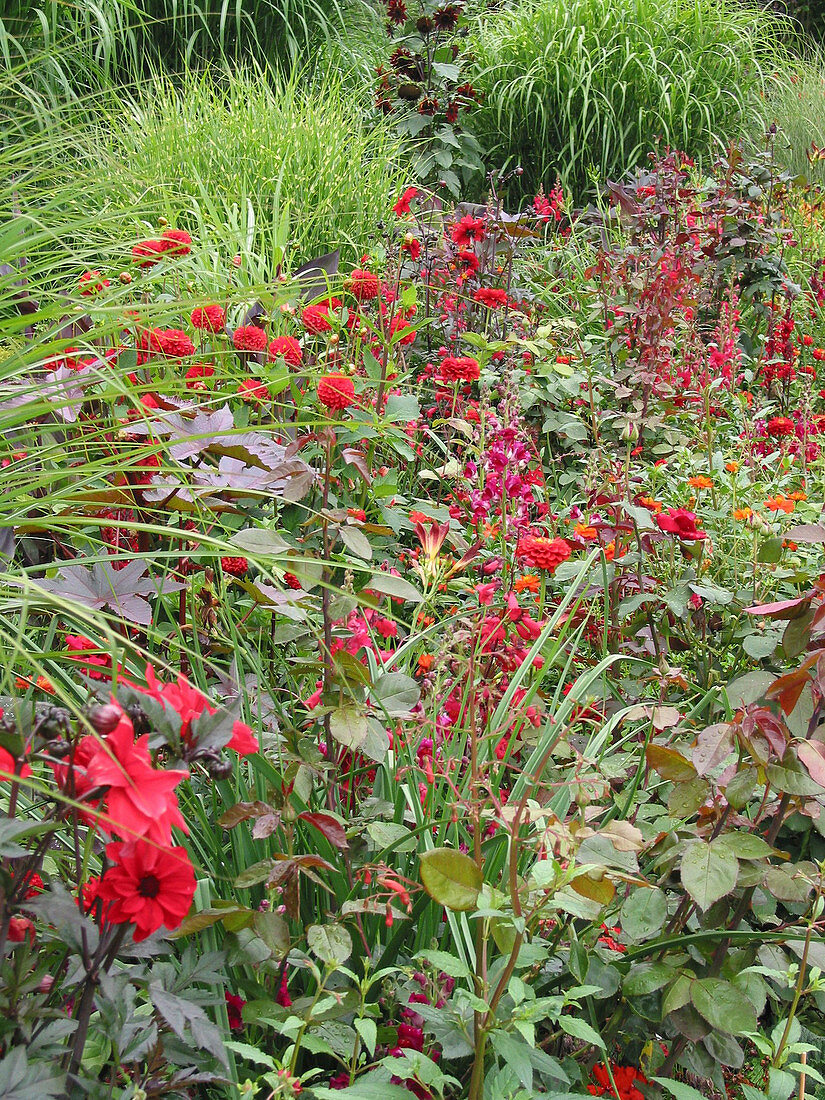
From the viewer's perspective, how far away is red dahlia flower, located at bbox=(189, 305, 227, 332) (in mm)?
1908

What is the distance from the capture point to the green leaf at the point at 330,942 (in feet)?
3.07

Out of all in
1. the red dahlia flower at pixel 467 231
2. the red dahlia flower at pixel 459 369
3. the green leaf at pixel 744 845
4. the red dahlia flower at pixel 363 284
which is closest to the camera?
the green leaf at pixel 744 845

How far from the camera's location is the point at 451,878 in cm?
87

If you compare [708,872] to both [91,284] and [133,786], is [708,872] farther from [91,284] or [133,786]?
[91,284]

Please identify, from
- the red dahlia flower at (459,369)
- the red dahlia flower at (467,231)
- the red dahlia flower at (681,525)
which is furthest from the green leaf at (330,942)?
the red dahlia flower at (467,231)

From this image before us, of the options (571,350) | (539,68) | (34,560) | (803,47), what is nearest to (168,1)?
(539,68)

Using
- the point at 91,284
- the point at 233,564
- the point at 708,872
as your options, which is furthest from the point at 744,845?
the point at 91,284

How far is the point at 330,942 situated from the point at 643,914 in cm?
37

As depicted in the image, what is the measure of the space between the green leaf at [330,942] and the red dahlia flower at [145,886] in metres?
0.24

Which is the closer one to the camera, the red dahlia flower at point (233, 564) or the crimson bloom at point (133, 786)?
the crimson bloom at point (133, 786)

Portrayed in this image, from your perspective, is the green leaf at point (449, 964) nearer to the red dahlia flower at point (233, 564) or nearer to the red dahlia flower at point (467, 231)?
the red dahlia flower at point (233, 564)

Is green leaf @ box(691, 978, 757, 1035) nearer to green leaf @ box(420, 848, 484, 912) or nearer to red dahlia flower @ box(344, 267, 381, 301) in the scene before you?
green leaf @ box(420, 848, 484, 912)

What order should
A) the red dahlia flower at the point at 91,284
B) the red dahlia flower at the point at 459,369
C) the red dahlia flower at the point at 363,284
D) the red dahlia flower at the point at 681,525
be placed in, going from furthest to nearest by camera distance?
the red dahlia flower at the point at 459,369, the red dahlia flower at the point at 363,284, the red dahlia flower at the point at 681,525, the red dahlia flower at the point at 91,284

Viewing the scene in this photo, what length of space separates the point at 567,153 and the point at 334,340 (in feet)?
14.0
